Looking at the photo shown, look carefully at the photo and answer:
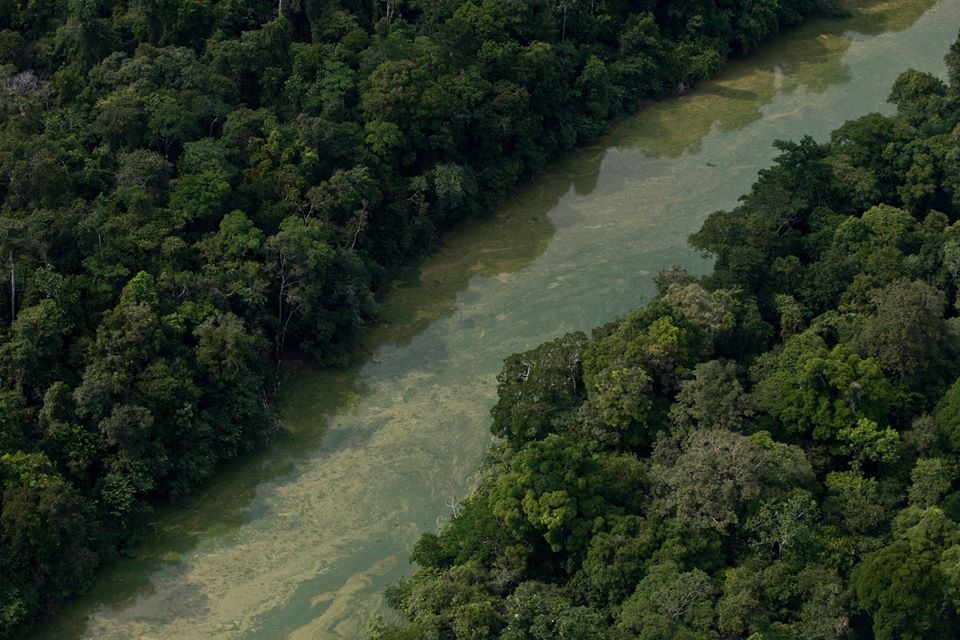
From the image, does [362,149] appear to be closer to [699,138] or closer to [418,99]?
[418,99]

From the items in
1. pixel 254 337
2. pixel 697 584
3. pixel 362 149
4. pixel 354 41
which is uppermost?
pixel 354 41

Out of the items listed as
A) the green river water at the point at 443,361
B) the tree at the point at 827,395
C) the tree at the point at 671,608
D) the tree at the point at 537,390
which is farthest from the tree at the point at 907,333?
the tree at the point at 671,608

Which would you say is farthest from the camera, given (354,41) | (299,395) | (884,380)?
(354,41)

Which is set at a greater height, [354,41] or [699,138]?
[354,41]

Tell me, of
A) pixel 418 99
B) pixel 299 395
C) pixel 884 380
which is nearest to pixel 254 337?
pixel 299 395

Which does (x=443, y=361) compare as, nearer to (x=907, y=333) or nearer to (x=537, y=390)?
(x=537, y=390)

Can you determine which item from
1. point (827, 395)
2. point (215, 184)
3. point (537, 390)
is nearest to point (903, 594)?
point (827, 395)

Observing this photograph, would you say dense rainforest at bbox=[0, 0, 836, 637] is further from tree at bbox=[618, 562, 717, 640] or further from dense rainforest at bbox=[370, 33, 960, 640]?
tree at bbox=[618, 562, 717, 640]
